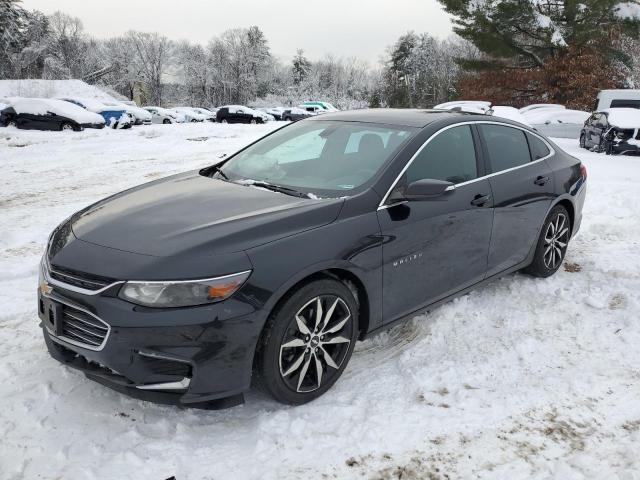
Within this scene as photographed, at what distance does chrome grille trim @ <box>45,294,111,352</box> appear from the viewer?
258 centimetres

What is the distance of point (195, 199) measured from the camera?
3387 millimetres

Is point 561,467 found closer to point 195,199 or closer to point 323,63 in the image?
point 195,199

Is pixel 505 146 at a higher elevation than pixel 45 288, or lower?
higher

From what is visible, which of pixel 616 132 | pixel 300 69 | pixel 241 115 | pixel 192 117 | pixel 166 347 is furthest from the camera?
pixel 300 69

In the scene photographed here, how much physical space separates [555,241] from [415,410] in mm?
2734

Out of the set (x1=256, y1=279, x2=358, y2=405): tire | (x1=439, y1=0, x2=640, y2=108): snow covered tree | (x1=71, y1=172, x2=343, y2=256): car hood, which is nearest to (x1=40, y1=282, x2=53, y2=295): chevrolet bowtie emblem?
(x1=71, y1=172, x2=343, y2=256): car hood

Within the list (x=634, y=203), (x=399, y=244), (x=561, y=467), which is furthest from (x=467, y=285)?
(x=634, y=203)

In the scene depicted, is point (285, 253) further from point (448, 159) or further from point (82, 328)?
point (448, 159)

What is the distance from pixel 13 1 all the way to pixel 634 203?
70512 mm

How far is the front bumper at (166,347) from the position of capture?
253 cm

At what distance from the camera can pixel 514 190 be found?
4273 mm

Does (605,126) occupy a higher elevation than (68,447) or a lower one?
higher

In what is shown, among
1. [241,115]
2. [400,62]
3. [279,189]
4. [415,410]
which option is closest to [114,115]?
[241,115]

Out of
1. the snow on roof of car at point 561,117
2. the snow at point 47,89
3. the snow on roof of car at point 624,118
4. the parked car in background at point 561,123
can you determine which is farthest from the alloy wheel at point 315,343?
the snow at point 47,89
